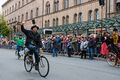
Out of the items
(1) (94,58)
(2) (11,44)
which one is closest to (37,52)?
(1) (94,58)

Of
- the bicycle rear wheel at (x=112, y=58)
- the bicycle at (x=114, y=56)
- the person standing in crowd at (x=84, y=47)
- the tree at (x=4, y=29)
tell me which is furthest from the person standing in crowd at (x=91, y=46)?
the tree at (x=4, y=29)

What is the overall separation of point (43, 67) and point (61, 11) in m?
40.4

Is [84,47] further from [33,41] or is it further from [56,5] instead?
[56,5]

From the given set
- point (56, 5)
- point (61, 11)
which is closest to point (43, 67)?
point (61, 11)

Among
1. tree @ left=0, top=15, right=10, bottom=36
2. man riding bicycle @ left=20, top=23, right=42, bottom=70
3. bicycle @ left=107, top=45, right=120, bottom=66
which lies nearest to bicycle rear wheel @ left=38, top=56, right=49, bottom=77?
man riding bicycle @ left=20, top=23, right=42, bottom=70

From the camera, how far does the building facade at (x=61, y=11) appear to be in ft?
127

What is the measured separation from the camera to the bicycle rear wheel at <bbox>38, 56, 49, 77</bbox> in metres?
13.2

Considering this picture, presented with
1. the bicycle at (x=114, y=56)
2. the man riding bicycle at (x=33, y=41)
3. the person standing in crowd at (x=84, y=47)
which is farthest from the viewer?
the person standing in crowd at (x=84, y=47)

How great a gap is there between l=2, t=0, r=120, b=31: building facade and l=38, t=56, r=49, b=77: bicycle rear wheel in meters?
19.7

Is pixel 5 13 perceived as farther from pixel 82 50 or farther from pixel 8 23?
pixel 82 50

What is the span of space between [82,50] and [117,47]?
8.36m

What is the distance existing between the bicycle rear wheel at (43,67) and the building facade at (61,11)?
19.7m

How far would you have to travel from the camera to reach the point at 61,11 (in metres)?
53.4

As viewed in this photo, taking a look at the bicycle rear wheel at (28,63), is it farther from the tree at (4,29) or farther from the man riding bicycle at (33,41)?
the tree at (4,29)
